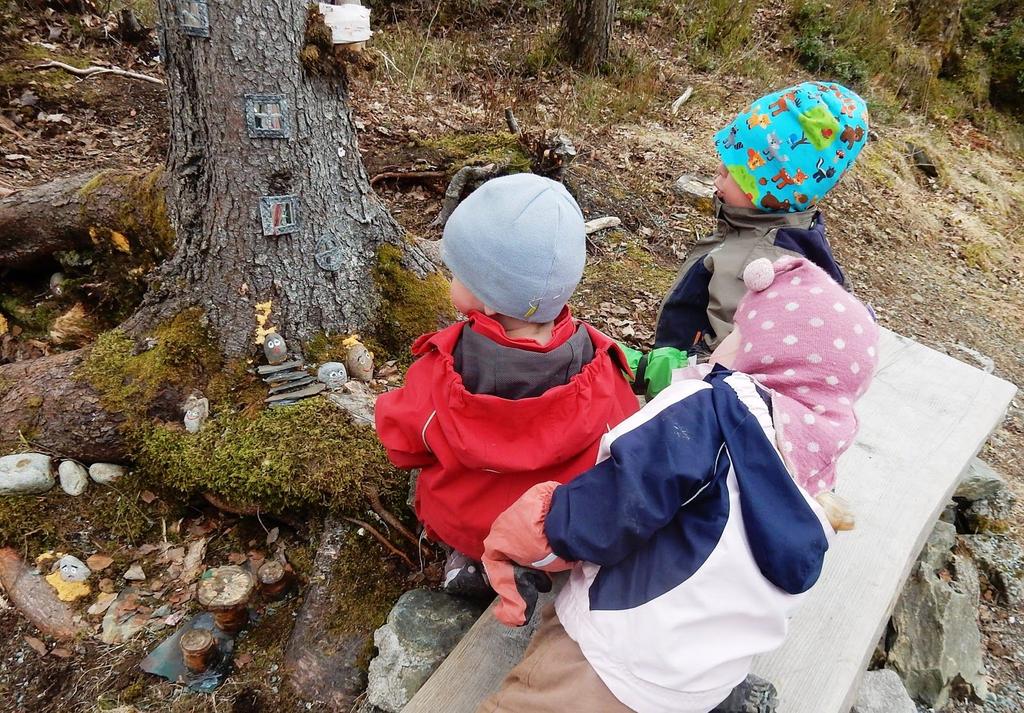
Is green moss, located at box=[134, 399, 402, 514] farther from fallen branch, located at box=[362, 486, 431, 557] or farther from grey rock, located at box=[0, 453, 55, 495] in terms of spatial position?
grey rock, located at box=[0, 453, 55, 495]

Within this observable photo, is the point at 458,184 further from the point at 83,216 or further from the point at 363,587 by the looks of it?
the point at 363,587

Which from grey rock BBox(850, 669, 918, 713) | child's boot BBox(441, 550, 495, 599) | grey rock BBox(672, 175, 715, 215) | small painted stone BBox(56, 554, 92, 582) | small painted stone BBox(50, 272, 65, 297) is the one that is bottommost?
grey rock BBox(850, 669, 918, 713)

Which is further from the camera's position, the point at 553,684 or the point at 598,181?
the point at 598,181

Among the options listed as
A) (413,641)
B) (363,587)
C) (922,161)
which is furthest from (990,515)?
(922,161)

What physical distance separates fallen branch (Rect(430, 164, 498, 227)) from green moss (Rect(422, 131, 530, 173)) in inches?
8.9

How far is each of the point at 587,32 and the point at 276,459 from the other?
7.54 m

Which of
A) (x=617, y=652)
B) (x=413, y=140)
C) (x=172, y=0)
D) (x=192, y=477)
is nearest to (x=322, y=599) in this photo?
(x=192, y=477)

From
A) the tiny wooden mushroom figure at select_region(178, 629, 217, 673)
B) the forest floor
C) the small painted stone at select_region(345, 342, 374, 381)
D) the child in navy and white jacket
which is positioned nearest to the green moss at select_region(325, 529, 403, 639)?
the forest floor

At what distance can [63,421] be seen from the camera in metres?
3.12

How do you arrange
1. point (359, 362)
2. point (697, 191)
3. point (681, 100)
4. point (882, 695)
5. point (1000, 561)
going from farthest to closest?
point (681, 100) → point (697, 191) → point (1000, 561) → point (359, 362) → point (882, 695)

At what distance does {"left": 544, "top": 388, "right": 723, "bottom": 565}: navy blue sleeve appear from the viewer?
1.58 meters

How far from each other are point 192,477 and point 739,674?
2.53m

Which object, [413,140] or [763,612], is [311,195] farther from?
[413,140]

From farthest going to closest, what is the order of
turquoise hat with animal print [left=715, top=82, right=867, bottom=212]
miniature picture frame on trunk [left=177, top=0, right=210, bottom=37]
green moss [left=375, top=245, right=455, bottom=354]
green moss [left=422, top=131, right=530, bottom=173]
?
green moss [left=422, top=131, right=530, bottom=173] < green moss [left=375, top=245, right=455, bottom=354] < miniature picture frame on trunk [left=177, top=0, right=210, bottom=37] < turquoise hat with animal print [left=715, top=82, right=867, bottom=212]
